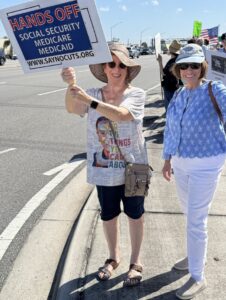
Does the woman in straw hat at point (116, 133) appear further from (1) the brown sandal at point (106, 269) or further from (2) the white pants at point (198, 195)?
(2) the white pants at point (198, 195)

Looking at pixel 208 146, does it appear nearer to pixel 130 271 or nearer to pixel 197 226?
pixel 197 226

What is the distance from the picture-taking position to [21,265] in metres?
3.84

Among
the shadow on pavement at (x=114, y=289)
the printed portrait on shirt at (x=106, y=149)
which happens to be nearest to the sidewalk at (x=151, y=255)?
the shadow on pavement at (x=114, y=289)

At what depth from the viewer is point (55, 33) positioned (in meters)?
3.00

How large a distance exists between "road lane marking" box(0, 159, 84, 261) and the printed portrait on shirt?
1.43 m

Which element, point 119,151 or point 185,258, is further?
point 185,258

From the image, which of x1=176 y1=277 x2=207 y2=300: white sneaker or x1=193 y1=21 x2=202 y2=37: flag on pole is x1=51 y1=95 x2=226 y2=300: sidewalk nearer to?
x1=176 y1=277 x2=207 y2=300: white sneaker

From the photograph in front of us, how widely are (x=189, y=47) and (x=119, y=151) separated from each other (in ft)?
2.92

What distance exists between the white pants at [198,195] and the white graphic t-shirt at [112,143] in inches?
13.1

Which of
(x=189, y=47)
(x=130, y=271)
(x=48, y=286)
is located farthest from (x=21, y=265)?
(x=189, y=47)

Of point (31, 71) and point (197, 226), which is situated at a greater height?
point (31, 71)

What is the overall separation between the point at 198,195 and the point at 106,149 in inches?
28.8

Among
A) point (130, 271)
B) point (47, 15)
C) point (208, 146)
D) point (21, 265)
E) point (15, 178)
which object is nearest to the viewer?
point (47, 15)

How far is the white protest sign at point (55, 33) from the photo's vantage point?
2867 millimetres
